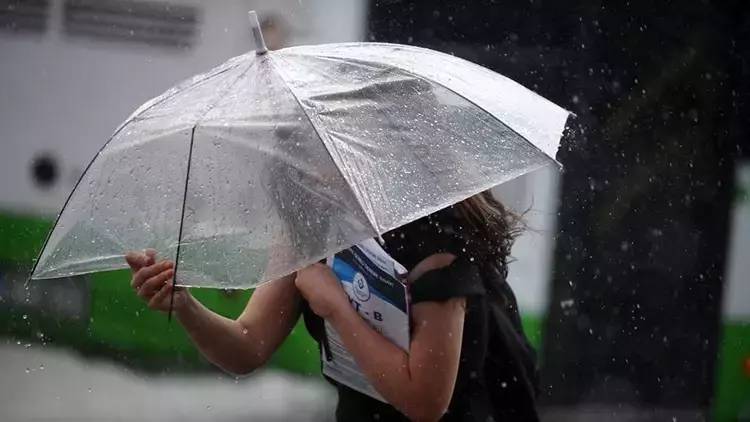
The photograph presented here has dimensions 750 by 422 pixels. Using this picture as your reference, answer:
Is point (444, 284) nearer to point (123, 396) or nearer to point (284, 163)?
point (284, 163)

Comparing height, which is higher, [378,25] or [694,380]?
[378,25]

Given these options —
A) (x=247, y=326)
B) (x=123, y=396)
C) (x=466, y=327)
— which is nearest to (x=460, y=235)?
(x=466, y=327)

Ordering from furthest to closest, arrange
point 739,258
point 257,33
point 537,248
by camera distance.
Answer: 1. point 739,258
2. point 537,248
3. point 257,33

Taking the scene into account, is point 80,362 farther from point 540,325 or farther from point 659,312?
point 659,312

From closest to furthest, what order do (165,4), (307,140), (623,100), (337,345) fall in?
(307,140) < (337,345) < (165,4) < (623,100)

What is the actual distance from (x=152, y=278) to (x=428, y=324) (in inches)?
21.4

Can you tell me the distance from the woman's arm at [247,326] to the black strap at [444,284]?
351 mm

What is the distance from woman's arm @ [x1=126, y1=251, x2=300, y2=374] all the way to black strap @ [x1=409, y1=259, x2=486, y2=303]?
0.35 meters

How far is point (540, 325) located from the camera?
4184 mm

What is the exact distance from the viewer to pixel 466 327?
2158 mm

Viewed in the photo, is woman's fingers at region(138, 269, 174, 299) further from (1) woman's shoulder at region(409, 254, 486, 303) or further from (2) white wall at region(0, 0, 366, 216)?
(2) white wall at region(0, 0, 366, 216)

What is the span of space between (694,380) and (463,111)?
9.16ft

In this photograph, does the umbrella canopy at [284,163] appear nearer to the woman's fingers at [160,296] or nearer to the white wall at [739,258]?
the woman's fingers at [160,296]

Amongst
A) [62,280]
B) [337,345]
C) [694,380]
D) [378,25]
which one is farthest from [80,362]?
[694,380]
